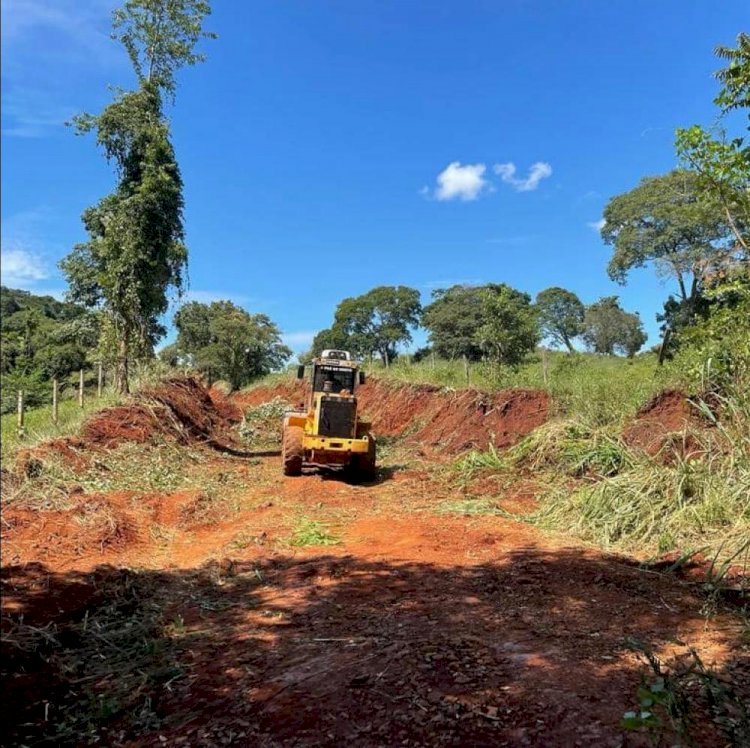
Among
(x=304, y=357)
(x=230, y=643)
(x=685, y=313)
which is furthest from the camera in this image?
(x=304, y=357)

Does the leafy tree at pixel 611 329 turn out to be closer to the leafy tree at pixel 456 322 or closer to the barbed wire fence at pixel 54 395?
the leafy tree at pixel 456 322

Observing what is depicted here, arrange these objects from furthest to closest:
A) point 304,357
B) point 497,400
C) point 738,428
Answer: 1. point 304,357
2. point 497,400
3. point 738,428

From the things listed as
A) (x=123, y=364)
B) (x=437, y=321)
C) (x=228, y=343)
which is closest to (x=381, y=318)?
(x=437, y=321)

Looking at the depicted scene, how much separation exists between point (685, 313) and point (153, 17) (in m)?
21.9

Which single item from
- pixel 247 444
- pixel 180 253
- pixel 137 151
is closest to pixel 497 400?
pixel 247 444

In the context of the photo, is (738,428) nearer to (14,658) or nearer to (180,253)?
(14,658)

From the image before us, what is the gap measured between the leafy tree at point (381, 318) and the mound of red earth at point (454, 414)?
28.2m

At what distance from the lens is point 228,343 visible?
3772cm

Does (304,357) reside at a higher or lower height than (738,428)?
higher

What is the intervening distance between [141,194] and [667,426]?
12.4 meters

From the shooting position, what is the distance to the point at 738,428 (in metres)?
7.19

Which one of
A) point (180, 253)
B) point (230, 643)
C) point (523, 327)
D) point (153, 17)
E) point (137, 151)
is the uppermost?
point (153, 17)

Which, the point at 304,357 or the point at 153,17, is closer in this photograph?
the point at 153,17

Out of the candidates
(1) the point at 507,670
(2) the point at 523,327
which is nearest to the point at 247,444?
(2) the point at 523,327
